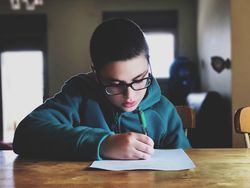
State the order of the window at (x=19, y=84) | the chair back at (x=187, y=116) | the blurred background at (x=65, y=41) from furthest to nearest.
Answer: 1. the window at (x=19, y=84)
2. the blurred background at (x=65, y=41)
3. the chair back at (x=187, y=116)

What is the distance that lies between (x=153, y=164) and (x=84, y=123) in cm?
39

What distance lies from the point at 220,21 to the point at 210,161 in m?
3.34

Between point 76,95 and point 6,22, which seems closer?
point 76,95

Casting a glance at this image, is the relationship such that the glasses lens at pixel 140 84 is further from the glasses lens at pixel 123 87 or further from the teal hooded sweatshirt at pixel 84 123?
the teal hooded sweatshirt at pixel 84 123

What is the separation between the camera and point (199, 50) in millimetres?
6582

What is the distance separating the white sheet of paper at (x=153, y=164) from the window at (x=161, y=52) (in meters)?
6.00

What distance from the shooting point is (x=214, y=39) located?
15.6 ft

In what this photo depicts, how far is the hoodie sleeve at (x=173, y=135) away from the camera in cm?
133

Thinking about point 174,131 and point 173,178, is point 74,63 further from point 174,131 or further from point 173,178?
point 173,178

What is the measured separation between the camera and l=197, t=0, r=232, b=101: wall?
12.2 feet

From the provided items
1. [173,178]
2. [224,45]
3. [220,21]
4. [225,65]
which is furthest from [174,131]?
[220,21]

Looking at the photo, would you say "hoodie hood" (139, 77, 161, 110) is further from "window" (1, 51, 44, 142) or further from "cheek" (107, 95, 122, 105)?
"window" (1, 51, 44, 142)

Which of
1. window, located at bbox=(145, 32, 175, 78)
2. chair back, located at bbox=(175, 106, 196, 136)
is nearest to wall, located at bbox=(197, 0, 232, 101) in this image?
window, located at bbox=(145, 32, 175, 78)

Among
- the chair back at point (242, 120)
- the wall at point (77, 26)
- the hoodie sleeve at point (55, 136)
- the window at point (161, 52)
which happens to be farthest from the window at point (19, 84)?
the hoodie sleeve at point (55, 136)
